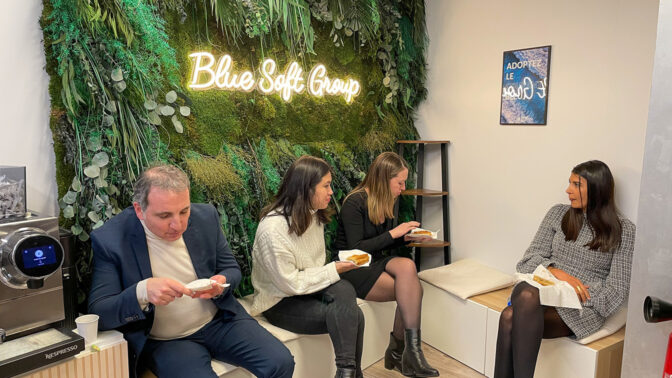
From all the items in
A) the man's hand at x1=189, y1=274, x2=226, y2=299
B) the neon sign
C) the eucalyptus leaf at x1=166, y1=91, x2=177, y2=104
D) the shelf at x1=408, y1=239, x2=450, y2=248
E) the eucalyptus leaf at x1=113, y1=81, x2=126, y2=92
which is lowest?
the shelf at x1=408, y1=239, x2=450, y2=248

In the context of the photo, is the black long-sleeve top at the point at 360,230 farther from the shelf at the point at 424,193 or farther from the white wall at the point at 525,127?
the white wall at the point at 525,127

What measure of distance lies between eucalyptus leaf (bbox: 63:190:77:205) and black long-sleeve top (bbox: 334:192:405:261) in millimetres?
1594

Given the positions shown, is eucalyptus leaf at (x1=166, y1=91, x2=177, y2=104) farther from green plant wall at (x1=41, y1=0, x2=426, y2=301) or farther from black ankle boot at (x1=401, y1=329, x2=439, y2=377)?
black ankle boot at (x1=401, y1=329, x2=439, y2=377)

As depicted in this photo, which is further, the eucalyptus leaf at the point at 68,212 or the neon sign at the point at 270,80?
the neon sign at the point at 270,80

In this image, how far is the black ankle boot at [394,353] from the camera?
292 cm

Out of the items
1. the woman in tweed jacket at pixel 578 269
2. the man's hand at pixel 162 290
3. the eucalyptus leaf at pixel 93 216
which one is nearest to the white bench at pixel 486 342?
the woman in tweed jacket at pixel 578 269

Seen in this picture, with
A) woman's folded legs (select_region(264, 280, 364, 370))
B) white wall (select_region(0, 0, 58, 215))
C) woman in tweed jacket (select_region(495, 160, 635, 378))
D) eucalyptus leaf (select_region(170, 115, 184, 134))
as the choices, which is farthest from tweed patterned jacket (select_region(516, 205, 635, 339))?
white wall (select_region(0, 0, 58, 215))

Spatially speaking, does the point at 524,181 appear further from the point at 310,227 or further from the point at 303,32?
the point at 303,32

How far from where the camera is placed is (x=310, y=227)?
280cm

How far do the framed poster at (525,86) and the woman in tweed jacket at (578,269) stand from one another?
24.6 inches

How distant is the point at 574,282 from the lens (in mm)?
2627

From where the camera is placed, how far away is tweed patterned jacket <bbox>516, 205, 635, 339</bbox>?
99.6 inches

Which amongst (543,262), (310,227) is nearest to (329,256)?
(310,227)

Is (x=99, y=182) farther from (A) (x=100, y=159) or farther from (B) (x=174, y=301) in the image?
(B) (x=174, y=301)
